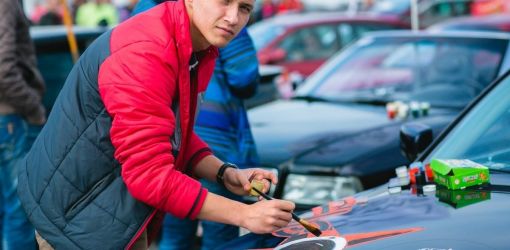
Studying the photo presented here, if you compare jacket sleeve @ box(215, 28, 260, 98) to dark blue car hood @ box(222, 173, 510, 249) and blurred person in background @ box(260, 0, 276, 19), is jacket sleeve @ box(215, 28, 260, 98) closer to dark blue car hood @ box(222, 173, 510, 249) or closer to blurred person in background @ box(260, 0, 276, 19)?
dark blue car hood @ box(222, 173, 510, 249)

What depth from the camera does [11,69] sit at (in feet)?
16.2

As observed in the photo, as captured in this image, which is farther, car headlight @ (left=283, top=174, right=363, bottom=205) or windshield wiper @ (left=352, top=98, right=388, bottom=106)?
windshield wiper @ (left=352, top=98, right=388, bottom=106)

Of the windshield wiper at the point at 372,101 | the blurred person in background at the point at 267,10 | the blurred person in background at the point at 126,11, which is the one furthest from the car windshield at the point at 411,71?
the blurred person in background at the point at 267,10

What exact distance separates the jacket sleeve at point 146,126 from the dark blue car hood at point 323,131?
2.51 metres

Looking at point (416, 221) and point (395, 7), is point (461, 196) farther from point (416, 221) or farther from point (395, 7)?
point (395, 7)

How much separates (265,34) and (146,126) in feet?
26.9

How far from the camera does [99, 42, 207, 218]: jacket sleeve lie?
8.14 ft

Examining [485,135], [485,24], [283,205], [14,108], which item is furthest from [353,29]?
[283,205]

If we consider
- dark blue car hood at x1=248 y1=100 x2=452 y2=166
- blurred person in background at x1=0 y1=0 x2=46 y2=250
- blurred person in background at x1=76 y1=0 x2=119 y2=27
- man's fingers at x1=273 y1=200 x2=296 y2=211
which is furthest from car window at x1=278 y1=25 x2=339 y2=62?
man's fingers at x1=273 y1=200 x2=296 y2=211

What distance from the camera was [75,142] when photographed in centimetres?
266

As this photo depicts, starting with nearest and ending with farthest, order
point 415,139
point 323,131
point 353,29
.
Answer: point 415,139 < point 323,131 < point 353,29

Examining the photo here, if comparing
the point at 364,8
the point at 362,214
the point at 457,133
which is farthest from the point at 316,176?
the point at 364,8

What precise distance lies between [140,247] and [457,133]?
4.79 ft

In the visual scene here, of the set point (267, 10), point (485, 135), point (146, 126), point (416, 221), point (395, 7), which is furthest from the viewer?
point (267, 10)
